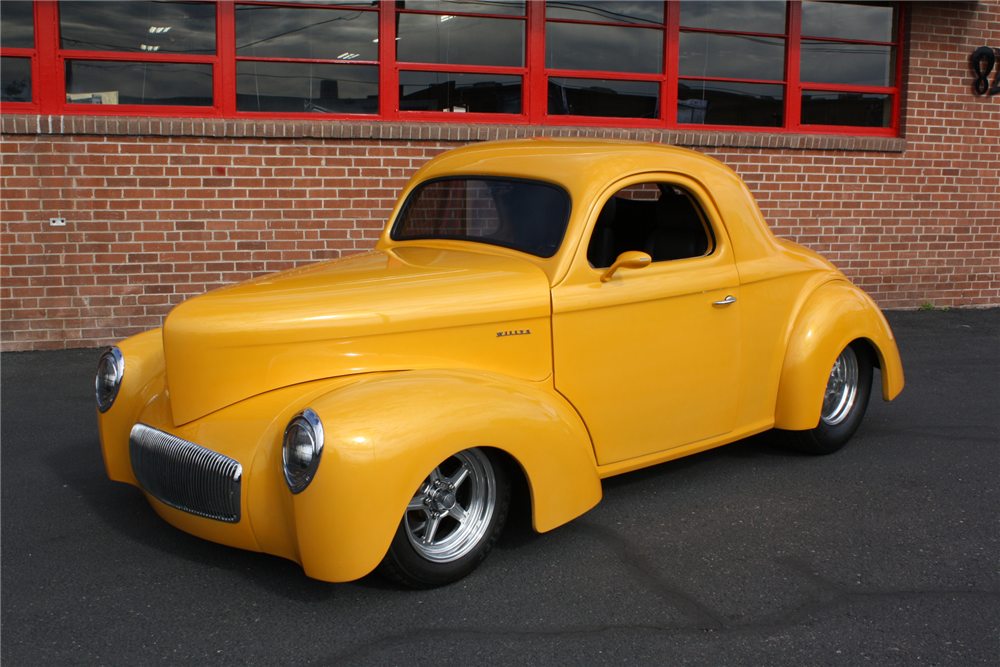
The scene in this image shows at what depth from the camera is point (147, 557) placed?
3.46 metres

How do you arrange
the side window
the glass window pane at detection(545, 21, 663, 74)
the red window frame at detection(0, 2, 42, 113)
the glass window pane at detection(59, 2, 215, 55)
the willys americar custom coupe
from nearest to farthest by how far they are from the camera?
1. the willys americar custom coupe
2. the side window
3. the red window frame at detection(0, 2, 42, 113)
4. the glass window pane at detection(59, 2, 215, 55)
5. the glass window pane at detection(545, 21, 663, 74)

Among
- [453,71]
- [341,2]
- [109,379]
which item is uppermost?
[341,2]

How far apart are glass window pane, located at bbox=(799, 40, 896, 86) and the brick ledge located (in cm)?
79

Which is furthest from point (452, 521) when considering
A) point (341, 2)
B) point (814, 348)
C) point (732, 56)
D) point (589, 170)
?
point (732, 56)

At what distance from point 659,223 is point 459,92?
4.57m

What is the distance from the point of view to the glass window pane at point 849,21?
9586 mm

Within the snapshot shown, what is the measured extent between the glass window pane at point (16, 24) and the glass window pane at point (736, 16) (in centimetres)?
642

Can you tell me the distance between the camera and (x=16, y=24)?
7.42m

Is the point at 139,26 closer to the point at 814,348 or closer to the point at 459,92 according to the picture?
the point at 459,92

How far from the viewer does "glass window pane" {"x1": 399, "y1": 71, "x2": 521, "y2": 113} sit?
326 inches

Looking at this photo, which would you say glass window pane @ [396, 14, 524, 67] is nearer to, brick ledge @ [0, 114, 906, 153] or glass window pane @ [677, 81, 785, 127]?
brick ledge @ [0, 114, 906, 153]

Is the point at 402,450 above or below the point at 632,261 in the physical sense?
below

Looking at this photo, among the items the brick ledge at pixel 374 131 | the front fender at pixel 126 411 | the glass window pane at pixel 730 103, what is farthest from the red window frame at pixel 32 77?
the glass window pane at pixel 730 103

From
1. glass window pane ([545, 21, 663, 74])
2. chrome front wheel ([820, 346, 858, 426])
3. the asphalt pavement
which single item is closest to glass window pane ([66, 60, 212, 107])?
glass window pane ([545, 21, 663, 74])
